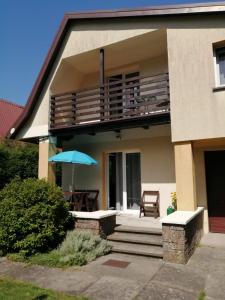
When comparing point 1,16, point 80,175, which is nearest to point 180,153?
point 80,175

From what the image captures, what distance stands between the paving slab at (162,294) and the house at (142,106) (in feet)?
11.8

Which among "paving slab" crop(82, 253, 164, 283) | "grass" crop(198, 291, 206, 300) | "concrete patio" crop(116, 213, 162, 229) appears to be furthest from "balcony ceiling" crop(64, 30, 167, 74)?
"grass" crop(198, 291, 206, 300)

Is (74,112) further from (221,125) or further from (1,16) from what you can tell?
(221,125)

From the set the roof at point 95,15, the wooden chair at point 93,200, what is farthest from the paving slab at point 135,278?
the roof at point 95,15

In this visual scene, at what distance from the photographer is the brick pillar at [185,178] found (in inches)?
327

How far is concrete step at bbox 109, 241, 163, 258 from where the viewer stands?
6902 mm

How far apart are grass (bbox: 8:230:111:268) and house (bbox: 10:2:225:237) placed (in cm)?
289

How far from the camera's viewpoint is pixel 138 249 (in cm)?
726

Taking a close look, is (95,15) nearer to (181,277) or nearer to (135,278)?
(135,278)

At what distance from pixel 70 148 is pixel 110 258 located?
7.14m

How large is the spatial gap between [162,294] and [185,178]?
4267 millimetres

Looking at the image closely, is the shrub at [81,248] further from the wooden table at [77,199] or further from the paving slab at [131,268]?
the wooden table at [77,199]

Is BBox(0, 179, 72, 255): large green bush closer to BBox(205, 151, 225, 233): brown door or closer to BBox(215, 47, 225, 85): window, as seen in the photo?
BBox(205, 151, 225, 233): brown door

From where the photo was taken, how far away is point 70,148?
519 inches
